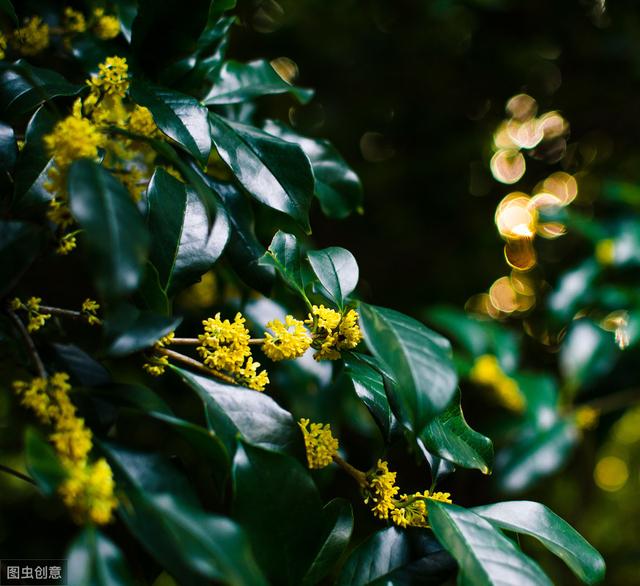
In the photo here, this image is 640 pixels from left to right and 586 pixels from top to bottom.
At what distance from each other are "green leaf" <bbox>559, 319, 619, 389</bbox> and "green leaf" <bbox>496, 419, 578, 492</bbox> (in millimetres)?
84

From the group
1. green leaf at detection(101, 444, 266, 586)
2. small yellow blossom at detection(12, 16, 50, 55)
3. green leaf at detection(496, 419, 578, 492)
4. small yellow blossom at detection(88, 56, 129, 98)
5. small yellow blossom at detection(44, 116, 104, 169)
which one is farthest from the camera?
green leaf at detection(496, 419, 578, 492)

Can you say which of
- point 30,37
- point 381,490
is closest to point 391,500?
point 381,490

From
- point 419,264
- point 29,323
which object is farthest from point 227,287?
point 419,264

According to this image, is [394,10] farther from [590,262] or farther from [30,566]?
[30,566]

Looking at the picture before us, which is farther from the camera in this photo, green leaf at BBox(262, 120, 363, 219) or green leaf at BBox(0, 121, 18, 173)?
green leaf at BBox(262, 120, 363, 219)

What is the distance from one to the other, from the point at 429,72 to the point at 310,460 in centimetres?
155

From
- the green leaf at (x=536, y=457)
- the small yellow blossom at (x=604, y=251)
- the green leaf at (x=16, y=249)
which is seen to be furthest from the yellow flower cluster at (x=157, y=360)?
the small yellow blossom at (x=604, y=251)

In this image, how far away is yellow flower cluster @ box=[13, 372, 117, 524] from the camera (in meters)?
0.32

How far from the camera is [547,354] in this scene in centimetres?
180

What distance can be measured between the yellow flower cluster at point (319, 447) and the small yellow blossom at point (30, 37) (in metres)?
0.49

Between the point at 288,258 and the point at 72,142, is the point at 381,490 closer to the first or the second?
the point at 288,258

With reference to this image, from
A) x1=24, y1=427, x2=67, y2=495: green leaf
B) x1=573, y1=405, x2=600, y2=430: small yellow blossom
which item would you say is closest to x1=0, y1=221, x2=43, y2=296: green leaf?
x1=24, y1=427, x2=67, y2=495: green leaf

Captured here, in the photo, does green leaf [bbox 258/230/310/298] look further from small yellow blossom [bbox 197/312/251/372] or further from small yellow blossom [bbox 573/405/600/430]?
small yellow blossom [bbox 573/405/600/430]

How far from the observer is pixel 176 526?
0.30m
